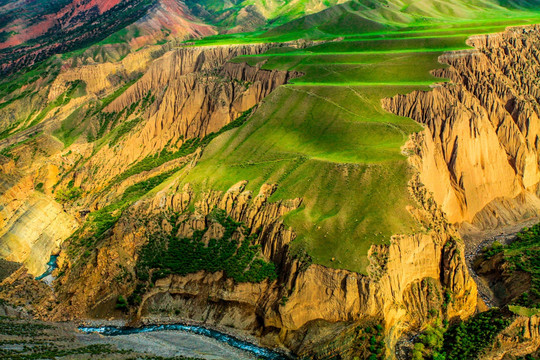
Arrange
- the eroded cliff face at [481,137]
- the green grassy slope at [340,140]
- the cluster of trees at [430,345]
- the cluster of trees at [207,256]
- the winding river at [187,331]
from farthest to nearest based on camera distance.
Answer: the eroded cliff face at [481,137]
the cluster of trees at [207,256]
the green grassy slope at [340,140]
the winding river at [187,331]
the cluster of trees at [430,345]

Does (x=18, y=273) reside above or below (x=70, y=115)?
below

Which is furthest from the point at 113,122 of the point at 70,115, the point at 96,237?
the point at 96,237

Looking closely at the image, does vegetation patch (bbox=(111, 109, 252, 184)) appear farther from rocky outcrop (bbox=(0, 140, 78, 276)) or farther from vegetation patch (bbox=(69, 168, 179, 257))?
rocky outcrop (bbox=(0, 140, 78, 276))

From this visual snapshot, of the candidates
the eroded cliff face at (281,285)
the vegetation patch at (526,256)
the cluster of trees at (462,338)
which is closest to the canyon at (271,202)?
the eroded cliff face at (281,285)

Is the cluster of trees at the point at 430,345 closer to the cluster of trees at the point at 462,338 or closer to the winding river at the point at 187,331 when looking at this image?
the cluster of trees at the point at 462,338

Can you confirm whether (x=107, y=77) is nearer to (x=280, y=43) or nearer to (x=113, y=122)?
(x=113, y=122)

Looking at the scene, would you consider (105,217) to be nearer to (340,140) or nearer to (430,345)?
(340,140)
